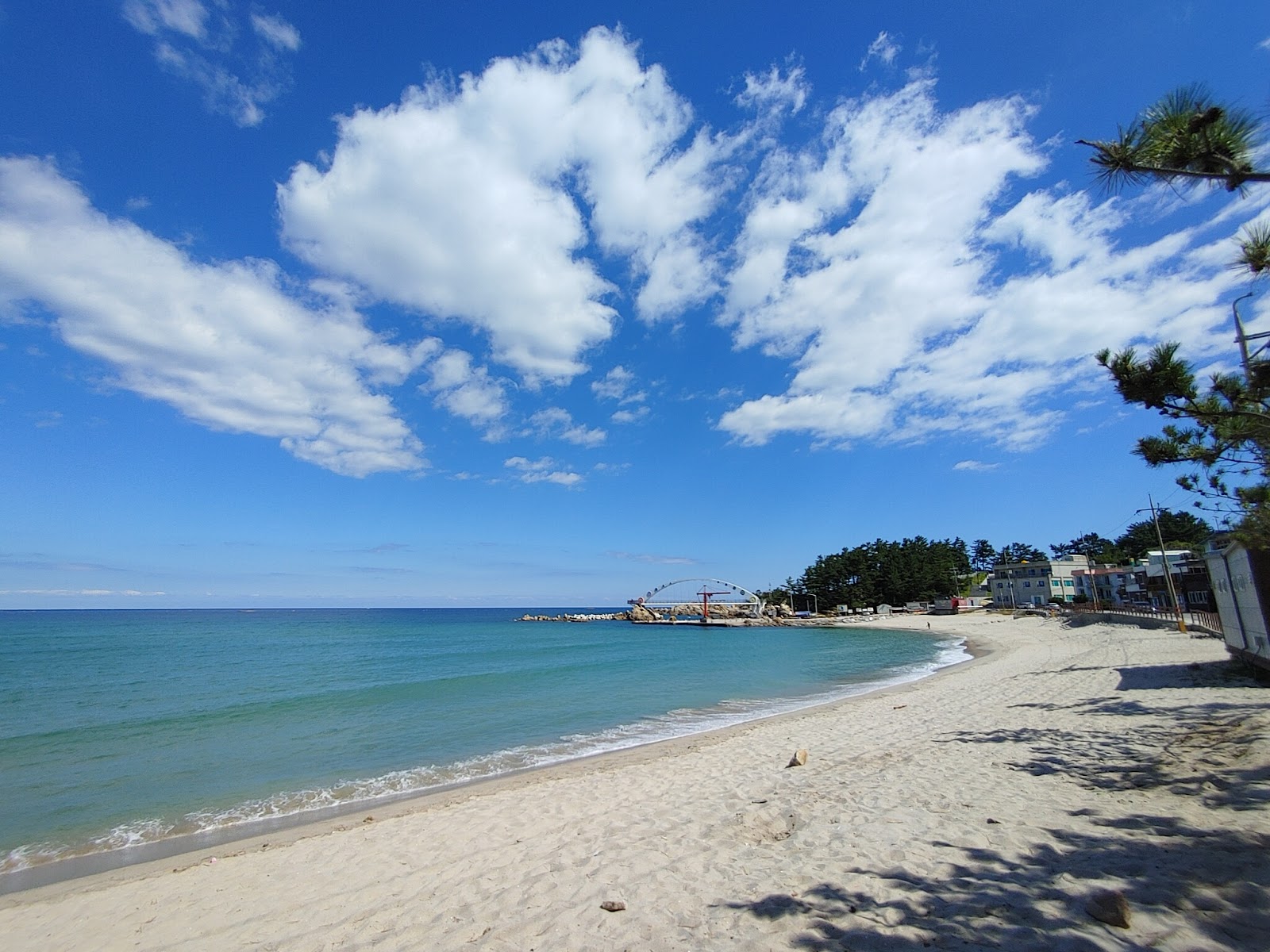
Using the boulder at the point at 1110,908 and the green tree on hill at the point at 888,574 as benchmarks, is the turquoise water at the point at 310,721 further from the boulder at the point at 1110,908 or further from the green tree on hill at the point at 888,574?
the green tree on hill at the point at 888,574

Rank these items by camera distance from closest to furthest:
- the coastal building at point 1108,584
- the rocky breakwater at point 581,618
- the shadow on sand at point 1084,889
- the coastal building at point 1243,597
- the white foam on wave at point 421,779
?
the shadow on sand at point 1084,889
the white foam on wave at point 421,779
the coastal building at point 1243,597
the coastal building at point 1108,584
the rocky breakwater at point 581,618

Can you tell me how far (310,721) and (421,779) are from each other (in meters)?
9.02

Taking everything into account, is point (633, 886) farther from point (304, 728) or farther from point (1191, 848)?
point (304, 728)

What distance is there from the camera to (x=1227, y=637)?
43.8 feet

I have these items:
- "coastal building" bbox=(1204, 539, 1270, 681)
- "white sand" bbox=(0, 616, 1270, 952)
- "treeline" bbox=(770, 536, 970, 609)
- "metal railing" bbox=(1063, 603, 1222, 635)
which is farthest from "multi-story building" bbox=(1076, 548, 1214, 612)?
"white sand" bbox=(0, 616, 1270, 952)

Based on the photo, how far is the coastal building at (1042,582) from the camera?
3081 inches

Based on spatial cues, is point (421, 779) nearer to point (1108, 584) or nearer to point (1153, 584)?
point (1153, 584)

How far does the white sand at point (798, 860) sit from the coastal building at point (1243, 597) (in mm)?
1539

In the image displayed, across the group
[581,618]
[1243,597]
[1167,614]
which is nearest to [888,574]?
[1167,614]

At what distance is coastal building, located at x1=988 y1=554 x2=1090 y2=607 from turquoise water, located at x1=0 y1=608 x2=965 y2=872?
5090 centimetres

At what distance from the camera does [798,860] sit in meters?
5.48

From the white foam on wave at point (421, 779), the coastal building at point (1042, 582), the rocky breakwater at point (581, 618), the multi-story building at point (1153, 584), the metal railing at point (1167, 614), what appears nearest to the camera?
the white foam on wave at point (421, 779)

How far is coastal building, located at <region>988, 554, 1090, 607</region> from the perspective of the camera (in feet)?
257

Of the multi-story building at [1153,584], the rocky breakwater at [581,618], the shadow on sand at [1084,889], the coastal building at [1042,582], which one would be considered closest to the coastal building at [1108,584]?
the multi-story building at [1153,584]
